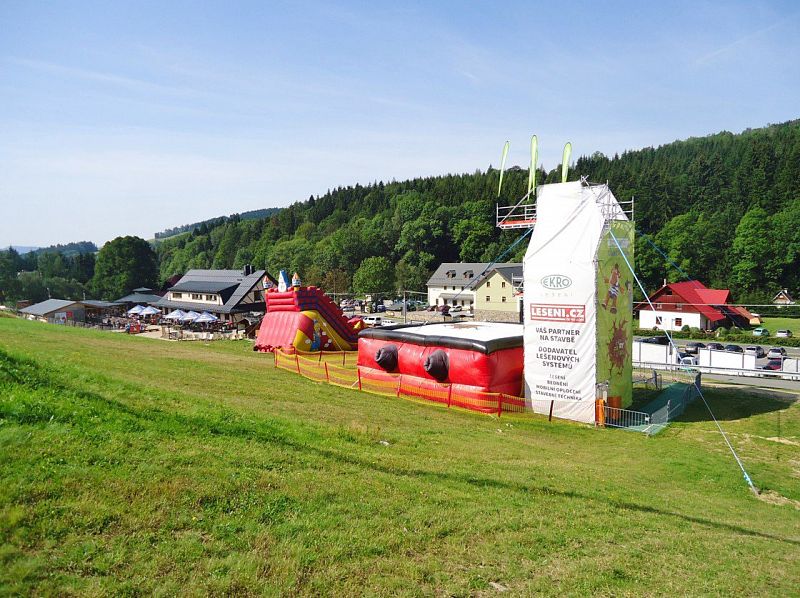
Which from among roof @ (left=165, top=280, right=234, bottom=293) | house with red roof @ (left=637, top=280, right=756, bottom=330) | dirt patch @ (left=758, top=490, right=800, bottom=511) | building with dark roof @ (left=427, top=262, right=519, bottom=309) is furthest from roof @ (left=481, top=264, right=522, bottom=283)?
dirt patch @ (left=758, top=490, right=800, bottom=511)

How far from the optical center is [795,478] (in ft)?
47.9

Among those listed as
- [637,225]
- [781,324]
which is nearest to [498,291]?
[781,324]

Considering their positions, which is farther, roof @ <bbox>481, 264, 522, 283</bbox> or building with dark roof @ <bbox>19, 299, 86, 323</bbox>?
roof @ <bbox>481, 264, 522, 283</bbox>

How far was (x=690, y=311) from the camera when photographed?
182 feet

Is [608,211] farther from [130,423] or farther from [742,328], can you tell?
[742,328]

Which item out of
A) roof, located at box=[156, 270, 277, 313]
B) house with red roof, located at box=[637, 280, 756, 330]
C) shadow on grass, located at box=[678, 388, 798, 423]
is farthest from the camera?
roof, located at box=[156, 270, 277, 313]

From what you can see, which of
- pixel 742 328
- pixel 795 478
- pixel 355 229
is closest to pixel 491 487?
pixel 795 478

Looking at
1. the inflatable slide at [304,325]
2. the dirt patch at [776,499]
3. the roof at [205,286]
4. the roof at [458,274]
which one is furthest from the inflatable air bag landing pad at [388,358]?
the roof at [458,274]

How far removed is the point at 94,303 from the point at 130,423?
67292 millimetres

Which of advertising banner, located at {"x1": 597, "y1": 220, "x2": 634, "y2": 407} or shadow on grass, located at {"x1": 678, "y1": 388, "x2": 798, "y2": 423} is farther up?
advertising banner, located at {"x1": 597, "y1": 220, "x2": 634, "y2": 407}

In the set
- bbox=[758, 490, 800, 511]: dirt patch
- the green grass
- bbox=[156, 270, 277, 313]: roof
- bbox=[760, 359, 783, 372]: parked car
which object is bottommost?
the green grass

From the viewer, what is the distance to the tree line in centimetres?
7375

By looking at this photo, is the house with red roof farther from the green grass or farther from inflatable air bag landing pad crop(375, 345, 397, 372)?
inflatable air bag landing pad crop(375, 345, 397, 372)

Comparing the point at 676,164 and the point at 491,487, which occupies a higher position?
the point at 676,164
